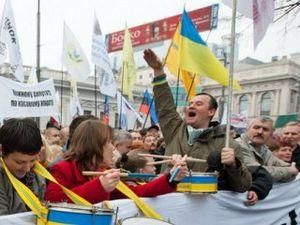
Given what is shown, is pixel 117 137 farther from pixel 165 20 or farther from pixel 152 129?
pixel 165 20

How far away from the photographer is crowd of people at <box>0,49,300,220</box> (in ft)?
7.38

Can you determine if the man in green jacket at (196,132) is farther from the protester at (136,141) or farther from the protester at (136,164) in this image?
the protester at (136,141)

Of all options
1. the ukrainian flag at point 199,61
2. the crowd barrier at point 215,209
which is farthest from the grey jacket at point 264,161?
the ukrainian flag at point 199,61

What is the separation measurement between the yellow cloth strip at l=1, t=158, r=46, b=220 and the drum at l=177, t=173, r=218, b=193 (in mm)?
1115

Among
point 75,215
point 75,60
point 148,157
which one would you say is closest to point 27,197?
point 75,215

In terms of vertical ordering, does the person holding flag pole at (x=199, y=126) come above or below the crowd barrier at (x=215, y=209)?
above

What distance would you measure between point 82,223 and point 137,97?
46.2m

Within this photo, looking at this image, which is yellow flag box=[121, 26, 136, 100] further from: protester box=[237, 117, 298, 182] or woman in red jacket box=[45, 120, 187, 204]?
woman in red jacket box=[45, 120, 187, 204]

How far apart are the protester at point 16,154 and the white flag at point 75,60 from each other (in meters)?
8.45

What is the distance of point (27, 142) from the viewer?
2.23m

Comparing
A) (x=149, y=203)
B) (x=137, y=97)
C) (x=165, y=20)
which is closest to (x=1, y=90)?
(x=149, y=203)

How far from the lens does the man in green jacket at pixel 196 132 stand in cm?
323

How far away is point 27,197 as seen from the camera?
2.10 metres

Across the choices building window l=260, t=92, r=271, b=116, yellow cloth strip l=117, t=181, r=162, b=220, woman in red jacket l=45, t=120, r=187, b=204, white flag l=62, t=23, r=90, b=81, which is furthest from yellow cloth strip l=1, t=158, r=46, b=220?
building window l=260, t=92, r=271, b=116
